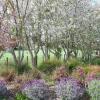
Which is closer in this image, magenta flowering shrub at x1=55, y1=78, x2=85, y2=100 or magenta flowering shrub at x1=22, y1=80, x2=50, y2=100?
magenta flowering shrub at x1=55, y1=78, x2=85, y2=100

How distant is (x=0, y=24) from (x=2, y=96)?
8.64 meters

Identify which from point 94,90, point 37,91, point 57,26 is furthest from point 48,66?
point 94,90

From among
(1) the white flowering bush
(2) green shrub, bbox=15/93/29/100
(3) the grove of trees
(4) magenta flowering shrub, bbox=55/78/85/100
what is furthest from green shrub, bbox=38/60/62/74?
(1) the white flowering bush

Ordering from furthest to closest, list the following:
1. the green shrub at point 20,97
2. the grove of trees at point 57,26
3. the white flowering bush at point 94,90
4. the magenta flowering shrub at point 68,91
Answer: the grove of trees at point 57,26
the green shrub at point 20,97
the magenta flowering shrub at point 68,91
the white flowering bush at point 94,90

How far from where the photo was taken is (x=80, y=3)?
37188 millimetres

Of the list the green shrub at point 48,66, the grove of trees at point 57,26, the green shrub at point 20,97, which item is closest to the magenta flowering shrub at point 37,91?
the green shrub at point 20,97

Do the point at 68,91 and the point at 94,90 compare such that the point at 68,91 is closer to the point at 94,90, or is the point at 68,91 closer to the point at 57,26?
the point at 94,90

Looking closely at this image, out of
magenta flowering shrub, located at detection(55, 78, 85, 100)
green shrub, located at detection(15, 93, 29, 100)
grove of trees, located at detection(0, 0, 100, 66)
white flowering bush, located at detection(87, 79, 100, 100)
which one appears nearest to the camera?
white flowering bush, located at detection(87, 79, 100, 100)

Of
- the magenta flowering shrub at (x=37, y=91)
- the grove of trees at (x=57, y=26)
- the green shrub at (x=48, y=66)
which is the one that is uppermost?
the grove of trees at (x=57, y=26)

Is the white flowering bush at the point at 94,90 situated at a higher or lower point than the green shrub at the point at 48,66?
higher

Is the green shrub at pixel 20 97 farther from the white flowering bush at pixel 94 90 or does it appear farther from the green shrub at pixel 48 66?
the green shrub at pixel 48 66

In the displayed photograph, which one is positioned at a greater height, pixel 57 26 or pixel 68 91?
pixel 57 26

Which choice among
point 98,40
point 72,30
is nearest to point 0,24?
point 72,30

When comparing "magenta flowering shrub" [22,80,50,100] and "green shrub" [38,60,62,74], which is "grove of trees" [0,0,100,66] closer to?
"green shrub" [38,60,62,74]
